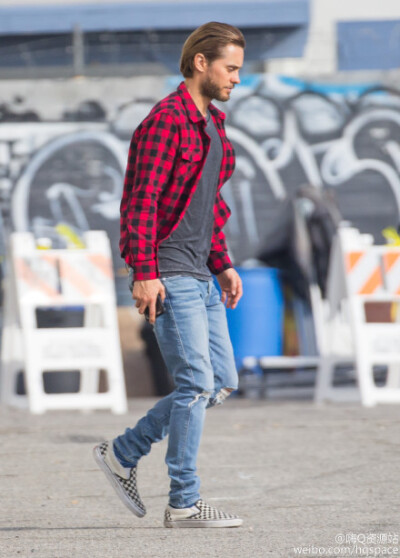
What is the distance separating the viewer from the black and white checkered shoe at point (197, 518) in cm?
456

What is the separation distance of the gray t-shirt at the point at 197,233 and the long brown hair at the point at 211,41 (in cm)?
27

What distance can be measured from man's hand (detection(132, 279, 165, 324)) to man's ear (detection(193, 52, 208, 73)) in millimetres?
872

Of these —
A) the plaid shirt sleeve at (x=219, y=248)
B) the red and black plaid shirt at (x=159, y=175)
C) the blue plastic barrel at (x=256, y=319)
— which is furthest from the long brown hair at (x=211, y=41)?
the blue plastic barrel at (x=256, y=319)

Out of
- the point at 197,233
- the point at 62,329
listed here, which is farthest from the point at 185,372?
the point at 62,329

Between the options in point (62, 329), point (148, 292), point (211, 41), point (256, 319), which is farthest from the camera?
point (256, 319)

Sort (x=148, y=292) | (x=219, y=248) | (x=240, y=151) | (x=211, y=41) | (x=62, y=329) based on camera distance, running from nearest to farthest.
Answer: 1. (x=148, y=292)
2. (x=211, y=41)
3. (x=219, y=248)
4. (x=62, y=329)
5. (x=240, y=151)

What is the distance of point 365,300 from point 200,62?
17.9 ft

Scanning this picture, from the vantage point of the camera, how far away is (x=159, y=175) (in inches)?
177

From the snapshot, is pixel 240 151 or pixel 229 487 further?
pixel 240 151

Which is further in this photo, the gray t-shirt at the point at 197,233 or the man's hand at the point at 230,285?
the man's hand at the point at 230,285

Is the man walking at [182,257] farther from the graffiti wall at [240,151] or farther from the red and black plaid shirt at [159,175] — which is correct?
the graffiti wall at [240,151]

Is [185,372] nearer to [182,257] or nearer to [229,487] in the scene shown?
[182,257]

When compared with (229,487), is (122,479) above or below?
above

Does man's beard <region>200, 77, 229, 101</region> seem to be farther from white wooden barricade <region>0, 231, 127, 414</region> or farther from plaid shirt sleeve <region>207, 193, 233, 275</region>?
white wooden barricade <region>0, 231, 127, 414</region>
